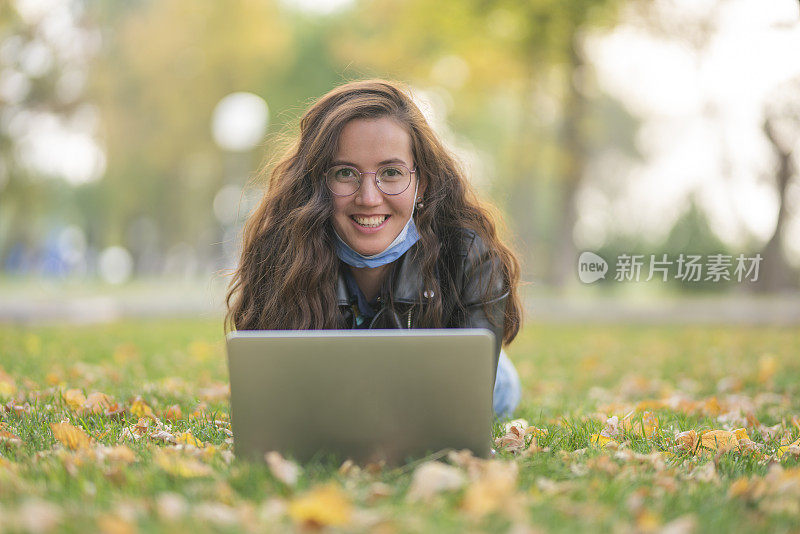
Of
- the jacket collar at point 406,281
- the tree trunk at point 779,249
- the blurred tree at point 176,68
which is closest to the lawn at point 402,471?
the jacket collar at point 406,281

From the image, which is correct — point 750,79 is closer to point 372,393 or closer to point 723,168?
point 723,168

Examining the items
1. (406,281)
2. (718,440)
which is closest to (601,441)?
(718,440)

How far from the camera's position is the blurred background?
35.0 ft

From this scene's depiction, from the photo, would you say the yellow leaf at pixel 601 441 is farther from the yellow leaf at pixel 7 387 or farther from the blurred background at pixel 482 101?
the yellow leaf at pixel 7 387

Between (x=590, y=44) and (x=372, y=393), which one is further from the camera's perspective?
(x=590, y=44)

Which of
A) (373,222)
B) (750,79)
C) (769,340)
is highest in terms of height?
(750,79)

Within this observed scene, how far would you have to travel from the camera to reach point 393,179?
2936 mm

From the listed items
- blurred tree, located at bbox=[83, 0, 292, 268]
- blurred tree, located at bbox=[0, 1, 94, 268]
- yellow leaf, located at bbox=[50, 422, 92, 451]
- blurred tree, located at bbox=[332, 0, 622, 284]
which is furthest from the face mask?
blurred tree, located at bbox=[83, 0, 292, 268]

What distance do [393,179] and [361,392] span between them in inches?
43.8

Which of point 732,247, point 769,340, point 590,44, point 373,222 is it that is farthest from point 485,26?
point 373,222

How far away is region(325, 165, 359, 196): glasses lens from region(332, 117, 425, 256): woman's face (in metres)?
0.02

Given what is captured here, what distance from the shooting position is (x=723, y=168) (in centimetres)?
1209

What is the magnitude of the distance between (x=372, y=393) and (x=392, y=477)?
0.25m

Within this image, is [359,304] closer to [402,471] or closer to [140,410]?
[140,410]
